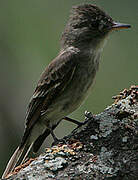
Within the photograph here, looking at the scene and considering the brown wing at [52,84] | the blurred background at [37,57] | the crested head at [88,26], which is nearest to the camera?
the brown wing at [52,84]

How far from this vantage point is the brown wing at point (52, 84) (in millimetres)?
4976

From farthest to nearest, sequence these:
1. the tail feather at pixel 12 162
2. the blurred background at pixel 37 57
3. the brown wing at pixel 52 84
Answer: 1. the blurred background at pixel 37 57
2. the brown wing at pixel 52 84
3. the tail feather at pixel 12 162

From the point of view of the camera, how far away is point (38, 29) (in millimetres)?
8367

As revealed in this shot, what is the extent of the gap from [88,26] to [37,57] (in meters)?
2.50

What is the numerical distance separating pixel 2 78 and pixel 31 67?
0.69 meters

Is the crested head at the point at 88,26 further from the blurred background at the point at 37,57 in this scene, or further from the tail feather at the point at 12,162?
the blurred background at the point at 37,57

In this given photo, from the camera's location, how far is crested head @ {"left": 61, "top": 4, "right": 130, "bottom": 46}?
17.5 feet

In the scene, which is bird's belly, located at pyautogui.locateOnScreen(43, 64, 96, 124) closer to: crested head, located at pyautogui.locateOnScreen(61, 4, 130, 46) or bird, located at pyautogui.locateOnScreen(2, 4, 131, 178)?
bird, located at pyautogui.locateOnScreen(2, 4, 131, 178)

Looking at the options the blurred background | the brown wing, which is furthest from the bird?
the blurred background

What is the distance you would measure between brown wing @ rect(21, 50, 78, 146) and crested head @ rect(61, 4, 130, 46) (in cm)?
30

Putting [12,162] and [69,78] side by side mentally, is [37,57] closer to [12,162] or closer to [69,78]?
[69,78]

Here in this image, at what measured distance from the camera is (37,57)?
7773 millimetres

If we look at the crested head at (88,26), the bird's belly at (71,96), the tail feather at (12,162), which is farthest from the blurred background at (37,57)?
the crested head at (88,26)

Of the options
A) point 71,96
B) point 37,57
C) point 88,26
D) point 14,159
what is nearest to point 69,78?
point 71,96
